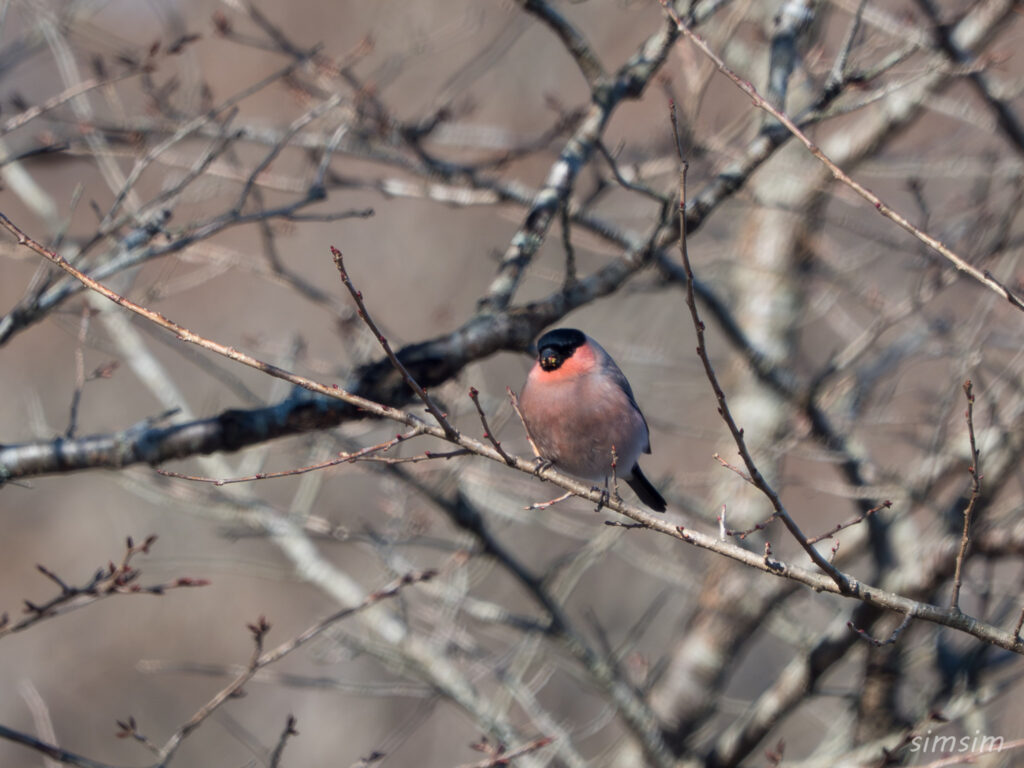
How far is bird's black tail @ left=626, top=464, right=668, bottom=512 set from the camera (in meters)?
3.92

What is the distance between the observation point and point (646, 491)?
3.99 meters

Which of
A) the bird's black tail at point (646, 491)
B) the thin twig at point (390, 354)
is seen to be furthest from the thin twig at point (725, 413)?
the bird's black tail at point (646, 491)

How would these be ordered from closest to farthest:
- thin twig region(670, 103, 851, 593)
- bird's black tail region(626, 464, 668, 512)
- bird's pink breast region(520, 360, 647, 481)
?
thin twig region(670, 103, 851, 593) < bird's pink breast region(520, 360, 647, 481) < bird's black tail region(626, 464, 668, 512)

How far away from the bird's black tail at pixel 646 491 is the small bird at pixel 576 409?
0.51m

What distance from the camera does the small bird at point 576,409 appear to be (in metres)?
3.19

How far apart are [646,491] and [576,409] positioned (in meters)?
0.97

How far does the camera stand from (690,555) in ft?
24.2

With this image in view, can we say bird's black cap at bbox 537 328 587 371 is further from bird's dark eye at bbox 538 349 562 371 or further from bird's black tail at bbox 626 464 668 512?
bird's black tail at bbox 626 464 668 512

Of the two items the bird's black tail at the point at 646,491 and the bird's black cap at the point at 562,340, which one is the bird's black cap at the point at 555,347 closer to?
the bird's black cap at the point at 562,340

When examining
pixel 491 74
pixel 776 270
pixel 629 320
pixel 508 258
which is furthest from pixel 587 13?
pixel 508 258

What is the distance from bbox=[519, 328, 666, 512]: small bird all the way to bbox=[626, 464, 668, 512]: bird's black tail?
51cm

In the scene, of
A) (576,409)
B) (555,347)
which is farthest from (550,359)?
(576,409)

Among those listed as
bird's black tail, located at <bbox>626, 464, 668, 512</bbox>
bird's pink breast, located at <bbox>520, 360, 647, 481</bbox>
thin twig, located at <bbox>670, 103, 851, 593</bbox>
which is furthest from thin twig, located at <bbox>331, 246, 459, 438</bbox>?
bird's black tail, located at <bbox>626, 464, 668, 512</bbox>

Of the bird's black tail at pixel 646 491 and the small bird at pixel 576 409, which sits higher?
the bird's black tail at pixel 646 491
